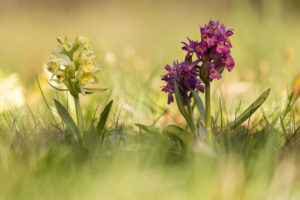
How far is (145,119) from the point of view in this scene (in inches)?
84.7

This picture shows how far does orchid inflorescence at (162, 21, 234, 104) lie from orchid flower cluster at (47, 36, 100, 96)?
0.88ft

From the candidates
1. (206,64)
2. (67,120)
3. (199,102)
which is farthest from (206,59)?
(67,120)

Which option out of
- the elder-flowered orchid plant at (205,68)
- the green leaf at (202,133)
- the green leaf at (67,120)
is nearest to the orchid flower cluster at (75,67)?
the green leaf at (67,120)

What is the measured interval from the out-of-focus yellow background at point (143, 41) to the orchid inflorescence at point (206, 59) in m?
0.43

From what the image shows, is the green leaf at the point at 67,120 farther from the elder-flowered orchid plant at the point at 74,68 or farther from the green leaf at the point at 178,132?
the green leaf at the point at 178,132

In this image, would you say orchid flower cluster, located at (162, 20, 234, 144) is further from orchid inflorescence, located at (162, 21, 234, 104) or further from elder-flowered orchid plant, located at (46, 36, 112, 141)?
elder-flowered orchid plant, located at (46, 36, 112, 141)

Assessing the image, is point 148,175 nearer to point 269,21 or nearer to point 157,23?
point 269,21

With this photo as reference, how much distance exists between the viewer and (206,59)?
1.38 metres

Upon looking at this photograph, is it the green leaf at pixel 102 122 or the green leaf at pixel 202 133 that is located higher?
the green leaf at pixel 202 133

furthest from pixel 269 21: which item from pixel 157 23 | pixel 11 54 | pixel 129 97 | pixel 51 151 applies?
pixel 157 23

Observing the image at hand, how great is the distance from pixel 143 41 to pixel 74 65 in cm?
440

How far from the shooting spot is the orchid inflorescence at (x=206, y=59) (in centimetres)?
135

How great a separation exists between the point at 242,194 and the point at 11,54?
4016 mm

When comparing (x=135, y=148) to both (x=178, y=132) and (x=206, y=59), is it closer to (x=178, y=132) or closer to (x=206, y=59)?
(x=178, y=132)
